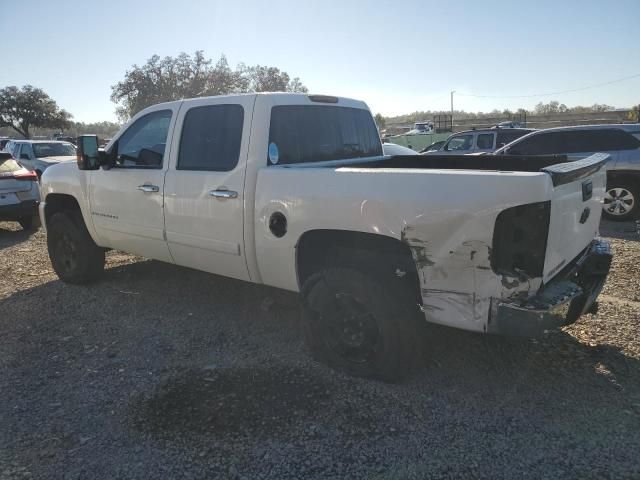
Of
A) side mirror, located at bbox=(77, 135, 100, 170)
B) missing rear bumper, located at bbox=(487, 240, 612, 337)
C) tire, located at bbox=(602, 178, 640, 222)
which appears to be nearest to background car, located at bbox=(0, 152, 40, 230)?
side mirror, located at bbox=(77, 135, 100, 170)

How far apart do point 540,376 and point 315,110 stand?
8.65ft

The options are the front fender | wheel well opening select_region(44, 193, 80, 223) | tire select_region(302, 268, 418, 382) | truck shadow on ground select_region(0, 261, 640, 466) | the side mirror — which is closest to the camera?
truck shadow on ground select_region(0, 261, 640, 466)

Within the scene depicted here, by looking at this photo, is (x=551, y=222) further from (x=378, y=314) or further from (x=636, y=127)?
(x=636, y=127)

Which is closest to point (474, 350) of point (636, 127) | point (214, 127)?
point (214, 127)

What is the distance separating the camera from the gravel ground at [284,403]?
8.66ft

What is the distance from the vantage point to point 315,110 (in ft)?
14.1

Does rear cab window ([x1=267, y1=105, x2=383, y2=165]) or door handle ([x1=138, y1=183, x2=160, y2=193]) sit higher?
rear cab window ([x1=267, y1=105, x2=383, y2=165])

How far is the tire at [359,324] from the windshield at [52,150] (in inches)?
552

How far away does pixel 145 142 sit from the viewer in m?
4.76

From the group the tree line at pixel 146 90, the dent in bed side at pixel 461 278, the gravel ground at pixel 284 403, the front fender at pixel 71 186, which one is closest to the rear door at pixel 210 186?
the gravel ground at pixel 284 403

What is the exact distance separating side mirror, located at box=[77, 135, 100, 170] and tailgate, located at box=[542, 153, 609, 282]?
395 centimetres

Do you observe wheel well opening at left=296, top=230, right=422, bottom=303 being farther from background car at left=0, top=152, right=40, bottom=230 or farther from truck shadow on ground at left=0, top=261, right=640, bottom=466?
background car at left=0, top=152, right=40, bottom=230

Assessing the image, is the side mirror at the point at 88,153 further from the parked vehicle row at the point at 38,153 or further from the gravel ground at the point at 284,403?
the parked vehicle row at the point at 38,153

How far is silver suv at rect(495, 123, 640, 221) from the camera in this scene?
29.9 feet
